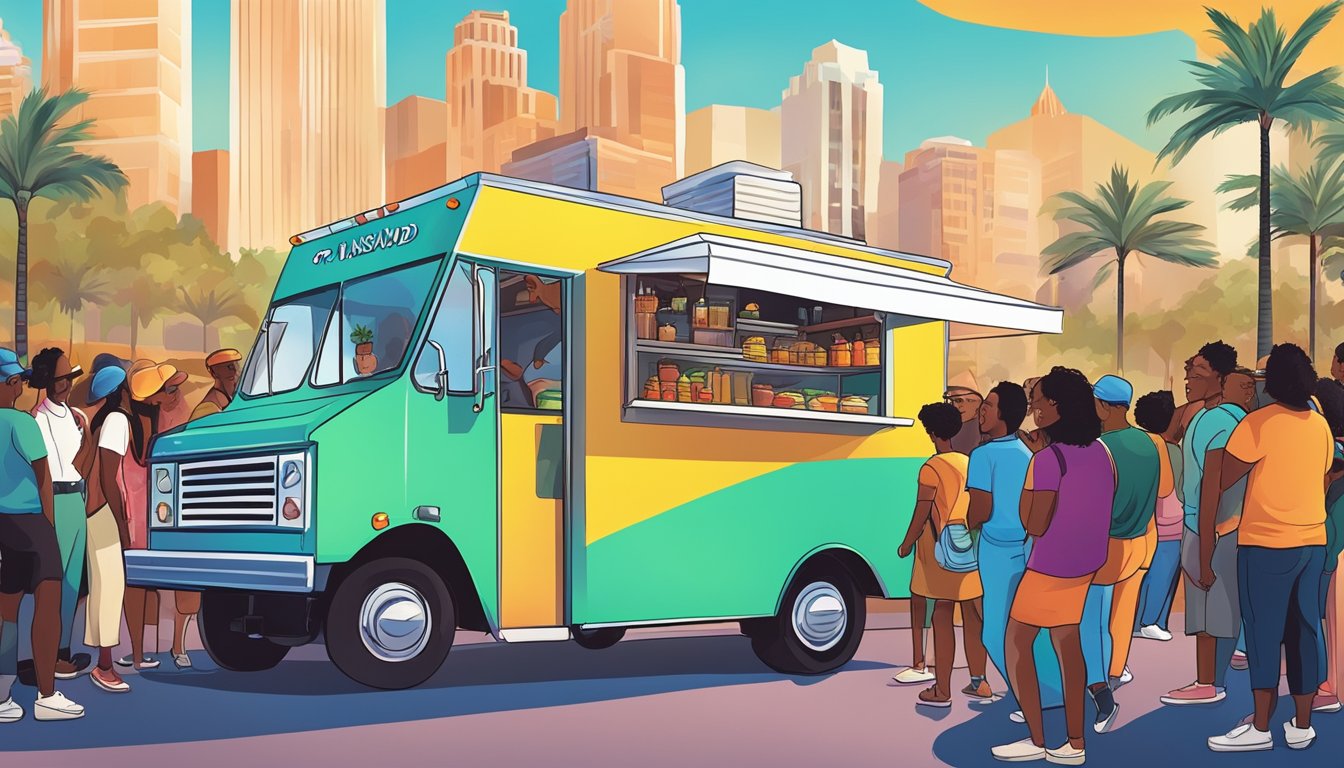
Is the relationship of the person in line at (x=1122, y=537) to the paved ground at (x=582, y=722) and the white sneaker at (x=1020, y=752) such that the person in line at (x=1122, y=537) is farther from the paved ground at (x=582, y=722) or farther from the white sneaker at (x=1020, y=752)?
the white sneaker at (x=1020, y=752)

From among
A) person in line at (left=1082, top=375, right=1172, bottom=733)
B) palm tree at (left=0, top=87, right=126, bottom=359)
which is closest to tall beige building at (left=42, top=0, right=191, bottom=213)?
palm tree at (left=0, top=87, right=126, bottom=359)

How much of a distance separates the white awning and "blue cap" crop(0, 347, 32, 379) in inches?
142

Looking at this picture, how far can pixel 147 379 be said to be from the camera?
382 inches

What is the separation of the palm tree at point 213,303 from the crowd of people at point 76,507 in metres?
71.7

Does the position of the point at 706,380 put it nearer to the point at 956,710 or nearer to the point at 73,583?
the point at 956,710

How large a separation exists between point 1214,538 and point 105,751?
5.64 metres

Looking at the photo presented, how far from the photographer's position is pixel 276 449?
27.7 ft

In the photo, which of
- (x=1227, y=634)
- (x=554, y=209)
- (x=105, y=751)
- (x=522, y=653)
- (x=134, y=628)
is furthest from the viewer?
(x=522, y=653)

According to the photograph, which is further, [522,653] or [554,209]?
[522,653]

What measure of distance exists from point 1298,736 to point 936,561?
7.39 feet

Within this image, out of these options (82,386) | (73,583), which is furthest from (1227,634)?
(82,386)

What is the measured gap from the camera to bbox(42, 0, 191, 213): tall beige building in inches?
6713

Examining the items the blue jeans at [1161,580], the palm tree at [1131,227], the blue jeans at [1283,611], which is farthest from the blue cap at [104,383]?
the palm tree at [1131,227]

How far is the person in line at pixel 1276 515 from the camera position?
704 cm
